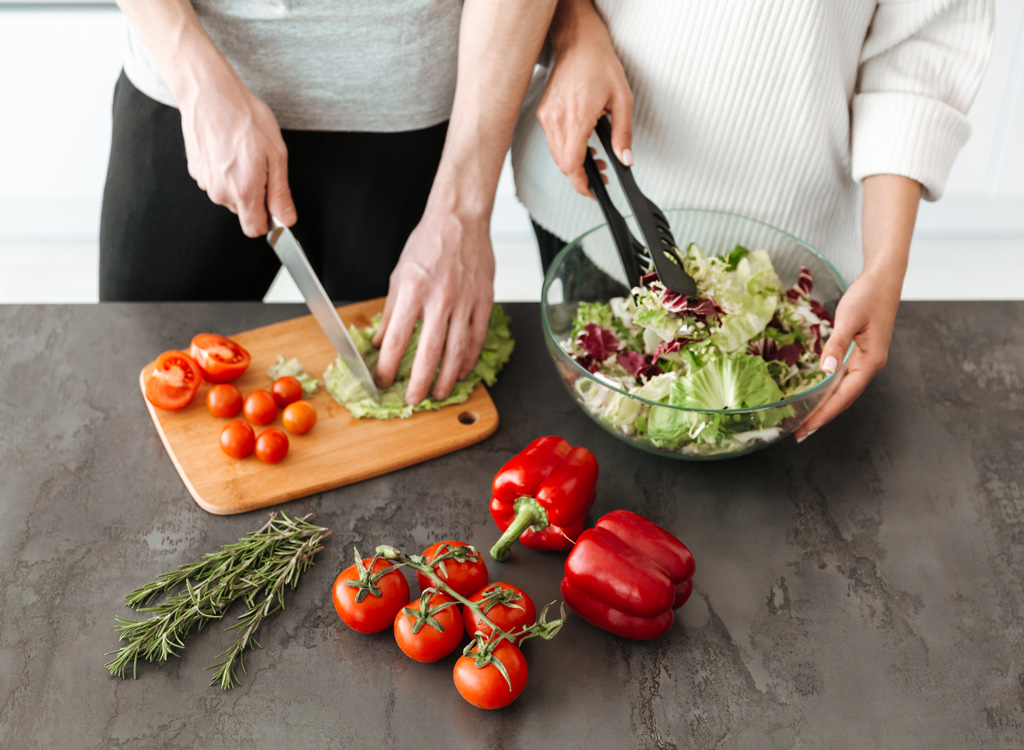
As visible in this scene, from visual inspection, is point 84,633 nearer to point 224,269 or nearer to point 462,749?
point 462,749

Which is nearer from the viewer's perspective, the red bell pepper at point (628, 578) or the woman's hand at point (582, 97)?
the red bell pepper at point (628, 578)

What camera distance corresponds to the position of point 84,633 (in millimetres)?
938

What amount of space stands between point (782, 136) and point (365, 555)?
32.8 inches

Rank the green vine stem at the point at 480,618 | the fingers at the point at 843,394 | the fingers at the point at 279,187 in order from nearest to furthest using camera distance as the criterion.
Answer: the green vine stem at the point at 480,618, the fingers at the point at 843,394, the fingers at the point at 279,187

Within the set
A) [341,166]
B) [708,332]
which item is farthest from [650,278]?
[341,166]

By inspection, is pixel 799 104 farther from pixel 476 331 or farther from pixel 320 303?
pixel 320 303

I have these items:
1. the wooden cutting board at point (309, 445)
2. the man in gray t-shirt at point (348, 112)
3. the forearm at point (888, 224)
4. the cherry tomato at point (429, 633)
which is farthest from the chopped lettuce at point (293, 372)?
the forearm at point (888, 224)

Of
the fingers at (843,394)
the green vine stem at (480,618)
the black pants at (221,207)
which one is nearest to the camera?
the green vine stem at (480,618)

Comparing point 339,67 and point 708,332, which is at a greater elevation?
point 339,67

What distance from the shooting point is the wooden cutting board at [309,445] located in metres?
1.10

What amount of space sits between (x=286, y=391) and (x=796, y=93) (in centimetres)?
84

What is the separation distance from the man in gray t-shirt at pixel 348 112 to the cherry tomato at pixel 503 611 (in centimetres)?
39

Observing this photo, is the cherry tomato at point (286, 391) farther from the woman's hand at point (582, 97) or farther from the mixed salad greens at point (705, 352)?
the woman's hand at point (582, 97)

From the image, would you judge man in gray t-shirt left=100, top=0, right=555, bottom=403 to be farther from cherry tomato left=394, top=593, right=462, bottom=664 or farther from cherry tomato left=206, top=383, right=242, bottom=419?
cherry tomato left=394, top=593, right=462, bottom=664
